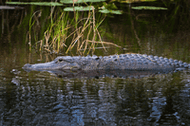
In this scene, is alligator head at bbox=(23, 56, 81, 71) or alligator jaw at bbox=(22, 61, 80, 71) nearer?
alligator jaw at bbox=(22, 61, 80, 71)

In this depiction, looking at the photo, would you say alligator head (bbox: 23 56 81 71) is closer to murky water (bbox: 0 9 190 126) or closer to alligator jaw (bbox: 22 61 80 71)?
alligator jaw (bbox: 22 61 80 71)

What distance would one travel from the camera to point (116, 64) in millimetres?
6504

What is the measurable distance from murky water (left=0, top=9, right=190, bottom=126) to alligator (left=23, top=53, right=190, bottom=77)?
0.43 metres

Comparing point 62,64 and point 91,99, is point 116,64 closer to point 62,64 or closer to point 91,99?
point 62,64

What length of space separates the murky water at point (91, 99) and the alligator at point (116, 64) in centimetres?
43

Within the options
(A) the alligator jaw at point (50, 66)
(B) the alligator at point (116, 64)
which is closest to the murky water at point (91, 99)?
(A) the alligator jaw at point (50, 66)

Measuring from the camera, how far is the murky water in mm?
3562

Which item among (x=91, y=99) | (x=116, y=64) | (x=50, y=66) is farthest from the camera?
(x=116, y=64)

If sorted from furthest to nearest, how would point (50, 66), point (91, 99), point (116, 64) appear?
point (116, 64)
point (50, 66)
point (91, 99)

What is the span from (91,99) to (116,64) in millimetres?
2294

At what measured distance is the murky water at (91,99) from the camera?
3562 mm

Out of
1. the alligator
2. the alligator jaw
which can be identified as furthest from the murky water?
the alligator

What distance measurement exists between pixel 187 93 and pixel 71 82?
184 centimetres

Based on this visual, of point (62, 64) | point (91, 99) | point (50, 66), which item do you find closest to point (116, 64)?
point (62, 64)
